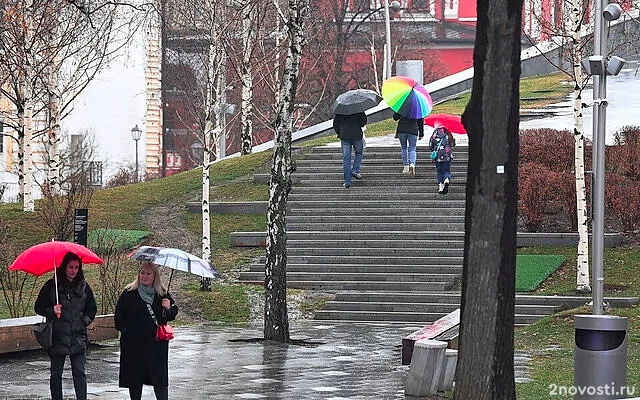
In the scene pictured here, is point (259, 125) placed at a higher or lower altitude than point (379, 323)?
higher

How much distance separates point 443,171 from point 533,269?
16.1ft

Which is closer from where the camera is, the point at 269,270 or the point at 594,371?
the point at 594,371

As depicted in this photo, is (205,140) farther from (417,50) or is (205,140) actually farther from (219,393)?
(417,50)

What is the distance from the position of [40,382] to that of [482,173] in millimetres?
5681

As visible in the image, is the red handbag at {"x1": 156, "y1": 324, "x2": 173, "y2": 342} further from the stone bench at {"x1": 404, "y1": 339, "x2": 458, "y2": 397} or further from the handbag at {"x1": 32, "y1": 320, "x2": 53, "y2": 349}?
the stone bench at {"x1": 404, "y1": 339, "x2": 458, "y2": 397}

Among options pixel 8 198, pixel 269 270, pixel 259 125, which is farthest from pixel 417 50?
pixel 269 270

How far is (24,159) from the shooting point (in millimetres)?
31016

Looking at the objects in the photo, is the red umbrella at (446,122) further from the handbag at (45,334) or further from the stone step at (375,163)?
the handbag at (45,334)

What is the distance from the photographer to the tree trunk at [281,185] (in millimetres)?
17188

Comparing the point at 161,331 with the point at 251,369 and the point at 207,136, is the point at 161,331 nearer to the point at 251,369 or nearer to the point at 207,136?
the point at 251,369

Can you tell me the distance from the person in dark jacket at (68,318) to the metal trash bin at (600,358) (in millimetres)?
4476

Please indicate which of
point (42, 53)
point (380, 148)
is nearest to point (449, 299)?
point (380, 148)

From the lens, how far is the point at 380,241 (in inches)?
991

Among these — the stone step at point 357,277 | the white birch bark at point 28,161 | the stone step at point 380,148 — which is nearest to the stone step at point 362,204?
the stone step at point 380,148
